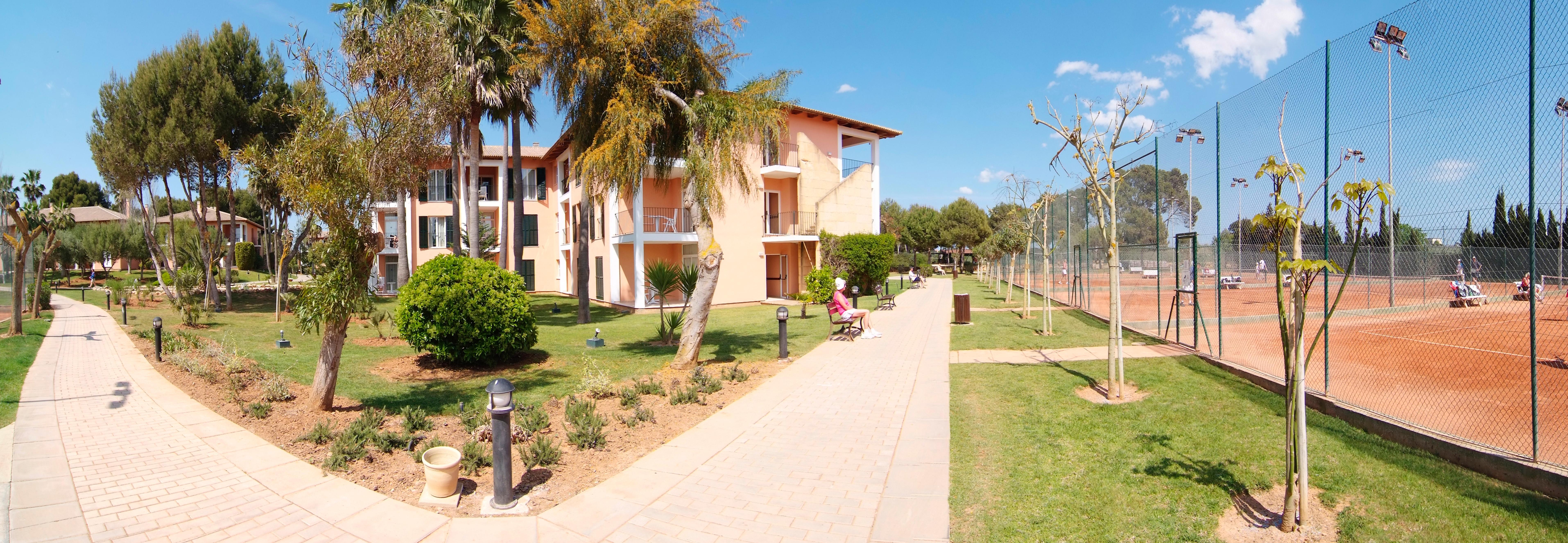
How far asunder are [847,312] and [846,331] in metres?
0.65

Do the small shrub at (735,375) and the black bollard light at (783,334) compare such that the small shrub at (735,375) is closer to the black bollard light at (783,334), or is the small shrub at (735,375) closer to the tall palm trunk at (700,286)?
the tall palm trunk at (700,286)

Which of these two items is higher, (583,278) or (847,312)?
(583,278)

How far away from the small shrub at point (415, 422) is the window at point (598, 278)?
1979cm

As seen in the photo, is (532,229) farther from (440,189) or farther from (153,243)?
(153,243)

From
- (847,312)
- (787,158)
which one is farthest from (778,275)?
(847,312)

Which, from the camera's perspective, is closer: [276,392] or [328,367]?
[328,367]

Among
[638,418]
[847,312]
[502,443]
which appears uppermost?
[847,312]

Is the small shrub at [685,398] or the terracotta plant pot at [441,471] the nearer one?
the terracotta plant pot at [441,471]

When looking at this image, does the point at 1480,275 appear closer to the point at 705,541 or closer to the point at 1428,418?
the point at 1428,418

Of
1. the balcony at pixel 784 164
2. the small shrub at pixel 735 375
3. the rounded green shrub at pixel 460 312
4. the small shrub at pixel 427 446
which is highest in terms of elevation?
the balcony at pixel 784 164

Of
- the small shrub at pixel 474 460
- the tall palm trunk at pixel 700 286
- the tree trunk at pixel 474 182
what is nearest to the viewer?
the small shrub at pixel 474 460

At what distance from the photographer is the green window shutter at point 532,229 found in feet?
111

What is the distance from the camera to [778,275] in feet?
90.2

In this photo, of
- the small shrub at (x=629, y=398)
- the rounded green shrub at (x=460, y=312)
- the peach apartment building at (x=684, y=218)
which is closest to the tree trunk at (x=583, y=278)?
the peach apartment building at (x=684, y=218)
